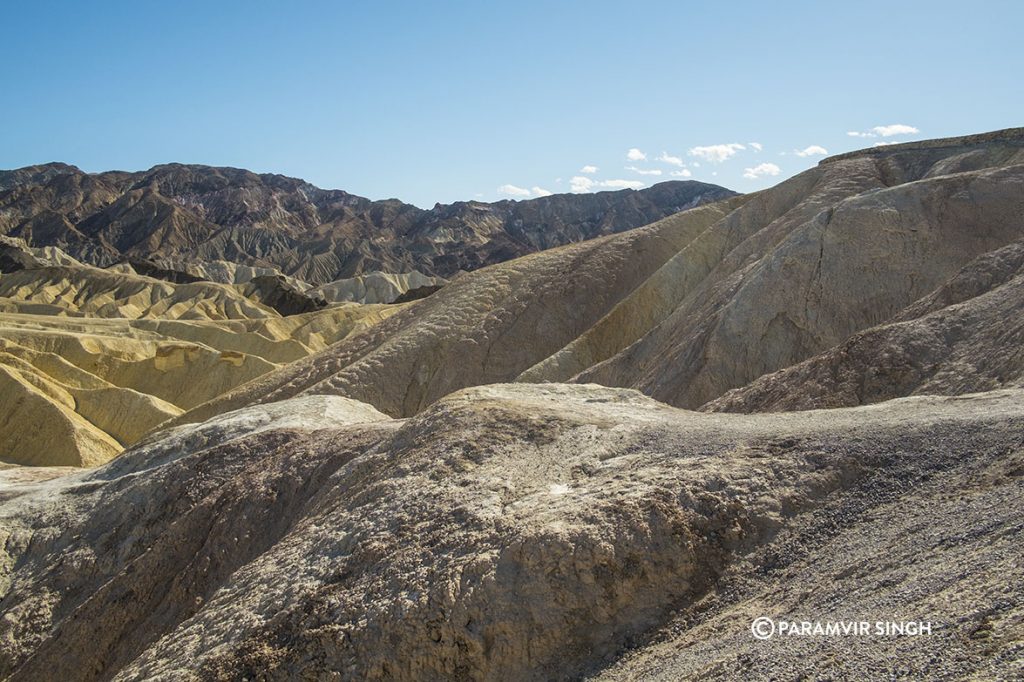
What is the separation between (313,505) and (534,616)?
456 cm

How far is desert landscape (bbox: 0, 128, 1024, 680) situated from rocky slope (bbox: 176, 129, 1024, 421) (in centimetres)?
9

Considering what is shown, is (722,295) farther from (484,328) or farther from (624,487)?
(624,487)

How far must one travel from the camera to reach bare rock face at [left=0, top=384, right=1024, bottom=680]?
6.36 meters

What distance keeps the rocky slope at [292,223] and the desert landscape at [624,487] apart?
88347 millimetres

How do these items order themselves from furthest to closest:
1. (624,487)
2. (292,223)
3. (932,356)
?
(292,223), (932,356), (624,487)

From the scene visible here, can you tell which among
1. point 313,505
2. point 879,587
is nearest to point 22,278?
point 313,505

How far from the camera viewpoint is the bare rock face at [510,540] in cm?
636

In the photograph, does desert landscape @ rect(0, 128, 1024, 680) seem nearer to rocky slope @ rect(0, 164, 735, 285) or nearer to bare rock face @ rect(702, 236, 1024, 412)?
bare rock face @ rect(702, 236, 1024, 412)

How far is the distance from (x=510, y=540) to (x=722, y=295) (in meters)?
15.4

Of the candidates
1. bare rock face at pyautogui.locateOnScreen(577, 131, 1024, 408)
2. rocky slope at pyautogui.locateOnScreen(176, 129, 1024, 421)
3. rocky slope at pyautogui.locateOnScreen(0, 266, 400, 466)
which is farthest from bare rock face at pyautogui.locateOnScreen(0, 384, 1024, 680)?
rocky slope at pyautogui.locateOnScreen(0, 266, 400, 466)

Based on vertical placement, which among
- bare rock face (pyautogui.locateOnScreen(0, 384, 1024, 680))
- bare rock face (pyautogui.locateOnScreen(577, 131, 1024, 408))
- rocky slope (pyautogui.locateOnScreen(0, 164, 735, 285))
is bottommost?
bare rock face (pyautogui.locateOnScreen(0, 384, 1024, 680))

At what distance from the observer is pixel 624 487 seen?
290 inches

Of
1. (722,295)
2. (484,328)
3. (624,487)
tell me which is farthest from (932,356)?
(484,328)

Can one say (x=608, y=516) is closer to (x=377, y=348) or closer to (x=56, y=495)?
(x=56, y=495)
